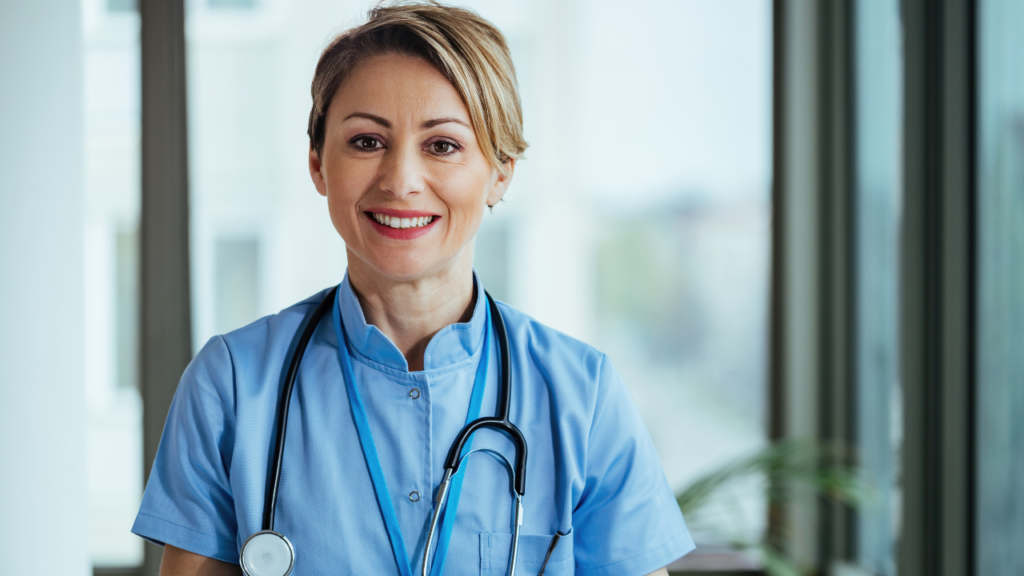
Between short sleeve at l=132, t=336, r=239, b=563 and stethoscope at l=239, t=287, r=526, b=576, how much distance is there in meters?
0.06

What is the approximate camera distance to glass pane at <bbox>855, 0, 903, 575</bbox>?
184 centimetres

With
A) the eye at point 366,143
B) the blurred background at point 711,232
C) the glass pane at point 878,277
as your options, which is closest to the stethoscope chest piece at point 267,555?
the eye at point 366,143

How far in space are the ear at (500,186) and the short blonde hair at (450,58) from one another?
0.8 inches

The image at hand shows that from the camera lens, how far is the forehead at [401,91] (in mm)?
786

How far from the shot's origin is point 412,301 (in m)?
0.87

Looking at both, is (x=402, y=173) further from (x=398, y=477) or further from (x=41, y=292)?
(x=41, y=292)

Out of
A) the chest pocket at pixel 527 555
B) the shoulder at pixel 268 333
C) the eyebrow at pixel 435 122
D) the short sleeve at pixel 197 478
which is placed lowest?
the chest pocket at pixel 527 555

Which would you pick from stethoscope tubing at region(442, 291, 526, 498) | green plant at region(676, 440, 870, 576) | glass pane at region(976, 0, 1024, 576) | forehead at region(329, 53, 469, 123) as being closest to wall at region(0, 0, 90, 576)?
forehead at region(329, 53, 469, 123)

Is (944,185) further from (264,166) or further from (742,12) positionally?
(264,166)

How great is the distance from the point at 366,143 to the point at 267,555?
1.54 feet

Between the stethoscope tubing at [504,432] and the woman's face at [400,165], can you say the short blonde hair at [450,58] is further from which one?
the stethoscope tubing at [504,432]

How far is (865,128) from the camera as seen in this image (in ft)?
6.60

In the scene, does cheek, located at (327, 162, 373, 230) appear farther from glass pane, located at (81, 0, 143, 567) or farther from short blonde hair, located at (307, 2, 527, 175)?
glass pane, located at (81, 0, 143, 567)

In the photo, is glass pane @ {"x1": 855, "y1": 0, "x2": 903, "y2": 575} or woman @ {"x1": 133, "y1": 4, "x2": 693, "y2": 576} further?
glass pane @ {"x1": 855, "y1": 0, "x2": 903, "y2": 575}
